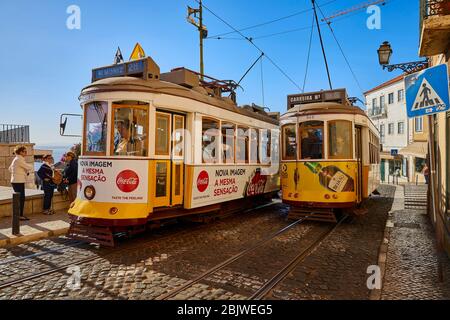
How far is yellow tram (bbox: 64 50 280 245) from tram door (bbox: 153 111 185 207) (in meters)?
0.02

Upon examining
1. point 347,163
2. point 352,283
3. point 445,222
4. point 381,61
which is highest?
point 381,61

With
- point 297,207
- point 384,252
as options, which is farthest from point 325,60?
point 384,252

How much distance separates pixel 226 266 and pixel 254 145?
549cm

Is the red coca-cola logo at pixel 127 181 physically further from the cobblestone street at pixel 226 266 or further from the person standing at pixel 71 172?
the person standing at pixel 71 172

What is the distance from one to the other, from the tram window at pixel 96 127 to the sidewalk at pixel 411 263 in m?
5.25

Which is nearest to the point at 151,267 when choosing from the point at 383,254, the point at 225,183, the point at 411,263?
the point at 225,183

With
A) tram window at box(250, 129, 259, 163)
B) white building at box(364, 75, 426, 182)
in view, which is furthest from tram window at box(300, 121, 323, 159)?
white building at box(364, 75, 426, 182)

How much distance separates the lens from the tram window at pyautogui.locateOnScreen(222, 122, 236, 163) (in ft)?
27.7

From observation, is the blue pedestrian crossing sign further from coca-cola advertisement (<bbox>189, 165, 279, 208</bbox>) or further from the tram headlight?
the tram headlight

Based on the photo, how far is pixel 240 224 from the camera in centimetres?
875

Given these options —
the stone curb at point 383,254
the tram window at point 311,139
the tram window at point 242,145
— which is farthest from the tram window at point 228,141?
the stone curb at point 383,254

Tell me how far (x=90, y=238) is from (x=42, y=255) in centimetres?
82

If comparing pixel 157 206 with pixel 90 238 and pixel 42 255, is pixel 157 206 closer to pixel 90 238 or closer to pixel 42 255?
pixel 90 238

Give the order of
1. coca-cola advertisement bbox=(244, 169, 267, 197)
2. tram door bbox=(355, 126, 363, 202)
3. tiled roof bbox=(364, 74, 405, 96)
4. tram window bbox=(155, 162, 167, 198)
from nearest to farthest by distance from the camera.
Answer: tram window bbox=(155, 162, 167, 198) < tram door bbox=(355, 126, 363, 202) < coca-cola advertisement bbox=(244, 169, 267, 197) < tiled roof bbox=(364, 74, 405, 96)
